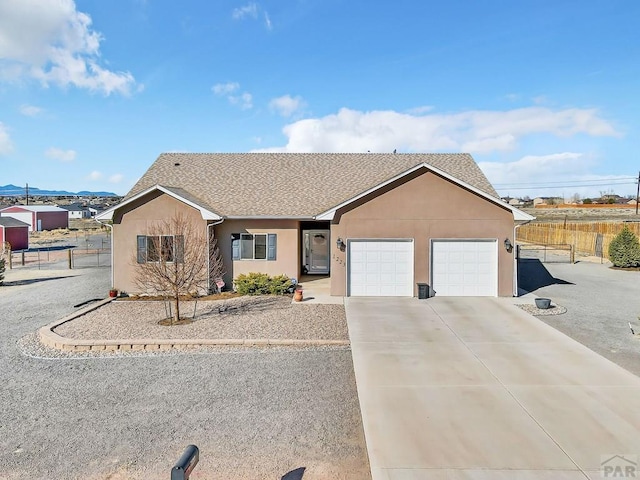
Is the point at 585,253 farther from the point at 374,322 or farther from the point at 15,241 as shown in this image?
the point at 15,241

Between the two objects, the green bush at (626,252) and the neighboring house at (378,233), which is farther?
the green bush at (626,252)

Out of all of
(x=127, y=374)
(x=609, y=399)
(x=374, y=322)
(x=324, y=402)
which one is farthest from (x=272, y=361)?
(x=609, y=399)

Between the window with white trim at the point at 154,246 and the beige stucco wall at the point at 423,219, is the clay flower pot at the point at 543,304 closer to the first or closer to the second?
the beige stucco wall at the point at 423,219

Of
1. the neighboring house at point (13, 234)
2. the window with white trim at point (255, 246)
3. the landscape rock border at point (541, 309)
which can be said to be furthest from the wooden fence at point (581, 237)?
the neighboring house at point (13, 234)

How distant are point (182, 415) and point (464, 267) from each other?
12.1m

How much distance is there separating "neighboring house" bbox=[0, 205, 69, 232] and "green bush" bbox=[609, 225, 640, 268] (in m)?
57.6

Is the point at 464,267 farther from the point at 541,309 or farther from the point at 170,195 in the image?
the point at 170,195

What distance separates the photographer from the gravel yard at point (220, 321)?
443 inches

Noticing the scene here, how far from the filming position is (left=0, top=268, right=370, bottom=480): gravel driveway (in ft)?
18.8

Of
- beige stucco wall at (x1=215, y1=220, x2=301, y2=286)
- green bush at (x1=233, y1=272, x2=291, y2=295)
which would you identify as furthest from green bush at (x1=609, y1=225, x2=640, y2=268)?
green bush at (x1=233, y1=272, x2=291, y2=295)

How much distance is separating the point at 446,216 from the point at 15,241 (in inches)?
1336

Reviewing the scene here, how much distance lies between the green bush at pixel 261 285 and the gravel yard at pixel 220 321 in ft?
2.91

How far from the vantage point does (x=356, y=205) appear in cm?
1631

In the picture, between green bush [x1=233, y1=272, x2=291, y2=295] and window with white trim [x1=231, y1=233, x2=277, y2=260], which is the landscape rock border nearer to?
green bush [x1=233, y1=272, x2=291, y2=295]
